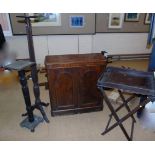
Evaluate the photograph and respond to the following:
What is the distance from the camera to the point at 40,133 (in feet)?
6.62

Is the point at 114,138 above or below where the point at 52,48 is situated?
below

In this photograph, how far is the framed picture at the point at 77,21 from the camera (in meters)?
3.55

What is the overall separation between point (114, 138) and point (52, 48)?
8.55 ft

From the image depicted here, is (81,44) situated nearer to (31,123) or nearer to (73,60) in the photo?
(73,60)

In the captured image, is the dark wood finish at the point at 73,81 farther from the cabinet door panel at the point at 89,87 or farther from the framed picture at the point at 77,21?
the framed picture at the point at 77,21

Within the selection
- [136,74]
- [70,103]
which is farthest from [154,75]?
[70,103]

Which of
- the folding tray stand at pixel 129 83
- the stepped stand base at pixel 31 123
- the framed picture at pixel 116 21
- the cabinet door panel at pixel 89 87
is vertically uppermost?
the framed picture at pixel 116 21

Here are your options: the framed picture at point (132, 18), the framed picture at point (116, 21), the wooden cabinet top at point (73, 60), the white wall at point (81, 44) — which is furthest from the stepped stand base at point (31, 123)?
the framed picture at point (132, 18)

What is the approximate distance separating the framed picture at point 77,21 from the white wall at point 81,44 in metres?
0.26

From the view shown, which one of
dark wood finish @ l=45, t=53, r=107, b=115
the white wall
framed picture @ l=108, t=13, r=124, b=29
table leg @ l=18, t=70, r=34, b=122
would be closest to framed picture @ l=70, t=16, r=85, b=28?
the white wall

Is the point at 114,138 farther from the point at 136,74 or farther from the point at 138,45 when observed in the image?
the point at 138,45

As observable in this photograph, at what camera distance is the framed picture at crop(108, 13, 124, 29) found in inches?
150

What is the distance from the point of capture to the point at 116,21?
12.8 feet

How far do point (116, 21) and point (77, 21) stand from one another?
995 millimetres
